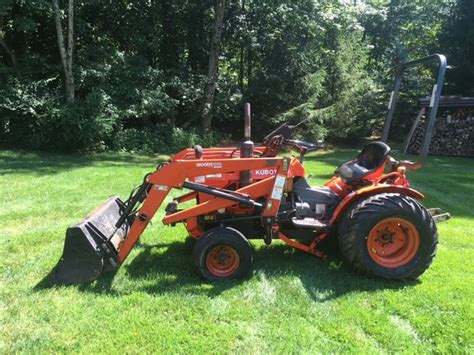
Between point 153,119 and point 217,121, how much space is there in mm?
3549

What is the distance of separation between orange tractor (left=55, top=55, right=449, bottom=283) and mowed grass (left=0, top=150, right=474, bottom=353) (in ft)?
0.71

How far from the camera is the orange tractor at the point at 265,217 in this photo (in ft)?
12.5

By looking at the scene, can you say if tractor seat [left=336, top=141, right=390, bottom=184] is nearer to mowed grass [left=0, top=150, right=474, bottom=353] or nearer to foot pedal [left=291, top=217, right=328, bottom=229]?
foot pedal [left=291, top=217, right=328, bottom=229]

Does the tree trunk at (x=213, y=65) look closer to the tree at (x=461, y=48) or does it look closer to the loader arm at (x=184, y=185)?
the tree at (x=461, y=48)

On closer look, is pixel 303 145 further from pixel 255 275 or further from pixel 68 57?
pixel 68 57

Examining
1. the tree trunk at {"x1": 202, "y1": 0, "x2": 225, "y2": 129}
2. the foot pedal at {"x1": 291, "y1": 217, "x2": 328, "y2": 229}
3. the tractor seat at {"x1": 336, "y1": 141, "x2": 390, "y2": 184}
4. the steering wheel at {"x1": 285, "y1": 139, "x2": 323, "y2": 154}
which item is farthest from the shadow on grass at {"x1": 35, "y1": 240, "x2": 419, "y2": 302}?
the tree trunk at {"x1": 202, "y1": 0, "x2": 225, "y2": 129}

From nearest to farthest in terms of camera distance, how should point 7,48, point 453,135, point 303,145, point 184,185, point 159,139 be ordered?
point 184,185, point 303,145, point 7,48, point 159,139, point 453,135

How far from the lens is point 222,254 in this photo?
3.97m

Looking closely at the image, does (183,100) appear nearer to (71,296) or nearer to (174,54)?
(174,54)

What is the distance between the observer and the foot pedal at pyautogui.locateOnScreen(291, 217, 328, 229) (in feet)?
13.7

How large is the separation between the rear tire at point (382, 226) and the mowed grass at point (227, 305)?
0.15m

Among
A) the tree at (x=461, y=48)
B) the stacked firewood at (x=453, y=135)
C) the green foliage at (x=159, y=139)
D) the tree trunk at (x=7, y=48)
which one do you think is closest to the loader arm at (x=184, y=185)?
the green foliage at (x=159, y=139)

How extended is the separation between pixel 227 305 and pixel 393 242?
1.83 m

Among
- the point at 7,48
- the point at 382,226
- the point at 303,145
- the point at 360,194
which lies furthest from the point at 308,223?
the point at 7,48
